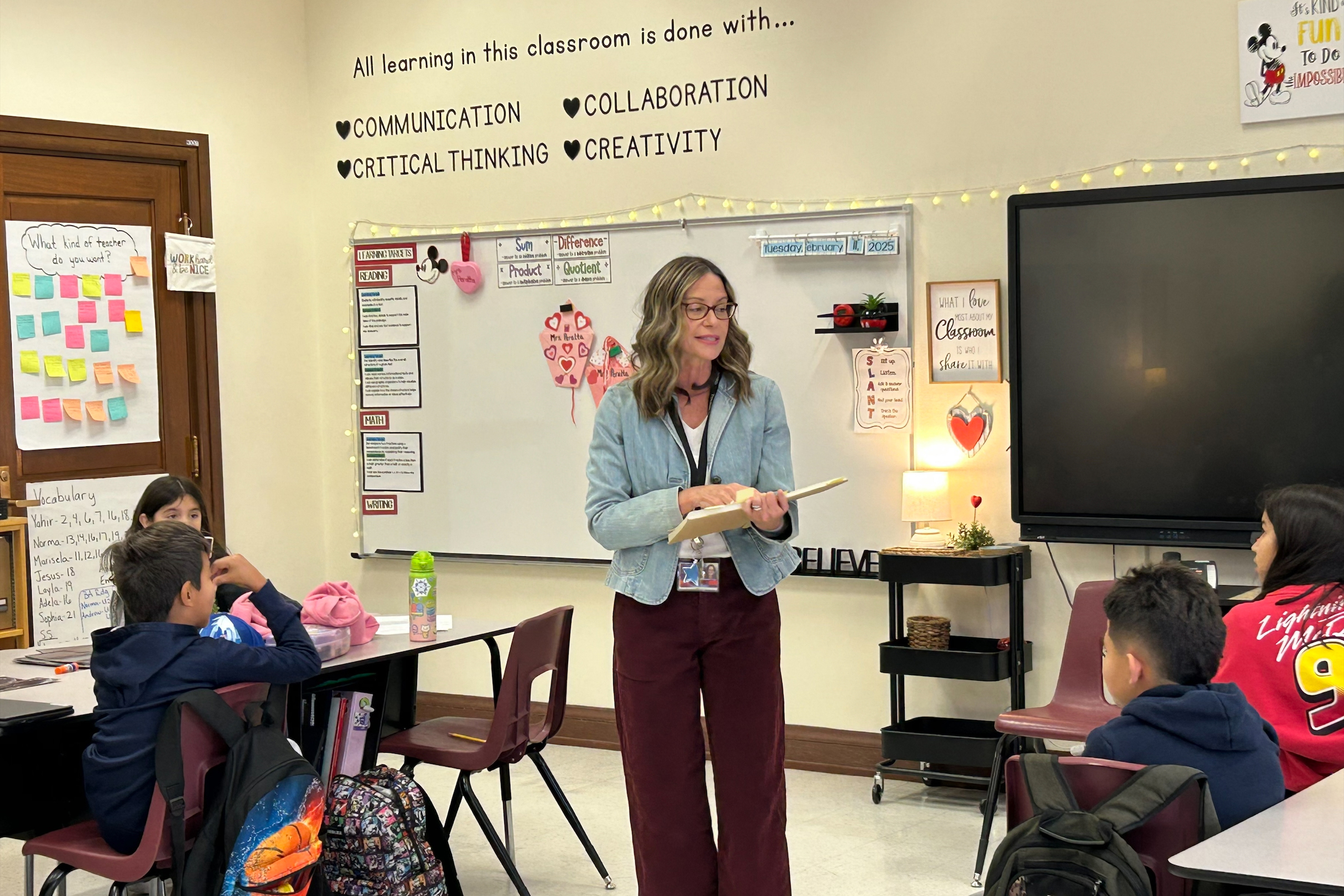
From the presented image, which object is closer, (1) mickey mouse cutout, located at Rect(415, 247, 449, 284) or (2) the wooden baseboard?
(2) the wooden baseboard

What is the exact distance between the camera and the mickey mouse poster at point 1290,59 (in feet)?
13.7

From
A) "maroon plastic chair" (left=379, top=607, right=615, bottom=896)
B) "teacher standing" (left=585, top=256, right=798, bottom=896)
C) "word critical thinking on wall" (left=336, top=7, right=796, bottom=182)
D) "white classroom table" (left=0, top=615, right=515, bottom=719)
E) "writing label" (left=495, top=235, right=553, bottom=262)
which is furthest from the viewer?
"writing label" (left=495, top=235, right=553, bottom=262)

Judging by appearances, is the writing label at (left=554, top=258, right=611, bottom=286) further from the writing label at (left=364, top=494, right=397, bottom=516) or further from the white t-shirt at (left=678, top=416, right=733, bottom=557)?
the white t-shirt at (left=678, top=416, right=733, bottom=557)

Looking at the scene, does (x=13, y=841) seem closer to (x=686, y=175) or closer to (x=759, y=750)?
(x=759, y=750)

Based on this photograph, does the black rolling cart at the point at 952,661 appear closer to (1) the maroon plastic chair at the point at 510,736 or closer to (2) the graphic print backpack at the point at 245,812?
(1) the maroon plastic chair at the point at 510,736

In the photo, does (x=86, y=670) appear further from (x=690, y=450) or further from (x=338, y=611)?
(x=690, y=450)

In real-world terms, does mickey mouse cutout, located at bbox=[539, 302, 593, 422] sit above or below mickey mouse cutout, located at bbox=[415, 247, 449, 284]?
below

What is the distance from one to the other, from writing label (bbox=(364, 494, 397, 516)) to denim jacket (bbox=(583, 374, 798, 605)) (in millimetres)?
3025

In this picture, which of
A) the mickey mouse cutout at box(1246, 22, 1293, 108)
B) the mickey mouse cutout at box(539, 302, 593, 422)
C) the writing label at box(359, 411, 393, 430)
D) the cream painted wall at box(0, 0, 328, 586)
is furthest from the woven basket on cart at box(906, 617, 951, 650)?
the cream painted wall at box(0, 0, 328, 586)

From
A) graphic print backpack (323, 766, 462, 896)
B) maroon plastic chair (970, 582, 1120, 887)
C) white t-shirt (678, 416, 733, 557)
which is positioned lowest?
graphic print backpack (323, 766, 462, 896)

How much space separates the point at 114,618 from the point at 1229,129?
11.6ft

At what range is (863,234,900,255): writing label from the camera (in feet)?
15.8

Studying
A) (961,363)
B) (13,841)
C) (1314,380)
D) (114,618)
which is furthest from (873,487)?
(13,841)

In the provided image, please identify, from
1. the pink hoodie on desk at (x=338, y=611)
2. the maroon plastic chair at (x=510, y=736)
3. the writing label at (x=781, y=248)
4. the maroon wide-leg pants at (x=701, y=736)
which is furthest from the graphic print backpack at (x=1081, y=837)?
Answer: the writing label at (x=781, y=248)
